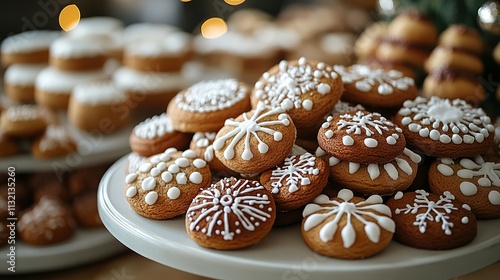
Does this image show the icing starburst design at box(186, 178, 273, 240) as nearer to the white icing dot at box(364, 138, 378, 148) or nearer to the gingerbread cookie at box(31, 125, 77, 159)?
the white icing dot at box(364, 138, 378, 148)

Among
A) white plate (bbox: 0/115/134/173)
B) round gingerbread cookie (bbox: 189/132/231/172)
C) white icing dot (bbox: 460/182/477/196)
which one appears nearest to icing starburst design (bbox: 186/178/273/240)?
round gingerbread cookie (bbox: 189/132/231/172)

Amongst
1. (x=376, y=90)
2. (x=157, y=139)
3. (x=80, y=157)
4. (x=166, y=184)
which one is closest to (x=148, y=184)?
(x=166, y=184)

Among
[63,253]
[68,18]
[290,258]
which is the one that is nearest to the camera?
[290,258]

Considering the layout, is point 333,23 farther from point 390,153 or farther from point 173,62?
point 390,153

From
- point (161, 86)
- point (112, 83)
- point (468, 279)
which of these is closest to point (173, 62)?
point (161, 86)

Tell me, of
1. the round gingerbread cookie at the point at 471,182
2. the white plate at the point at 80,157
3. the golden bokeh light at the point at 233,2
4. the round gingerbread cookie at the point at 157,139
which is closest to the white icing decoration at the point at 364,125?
the round gingerbread cookie at the point at 471,182

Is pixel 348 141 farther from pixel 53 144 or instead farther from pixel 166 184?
pixel 53 144
